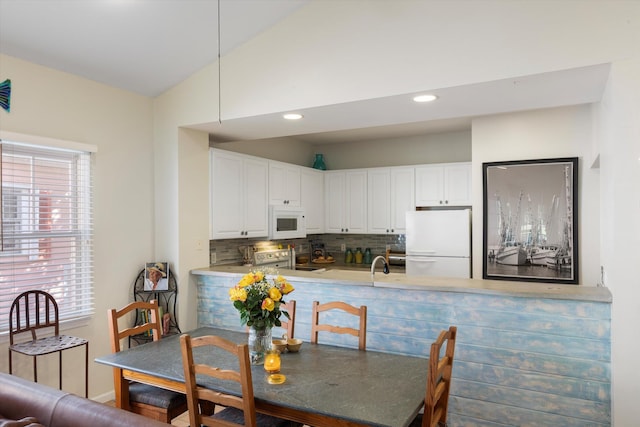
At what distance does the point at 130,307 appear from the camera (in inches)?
108

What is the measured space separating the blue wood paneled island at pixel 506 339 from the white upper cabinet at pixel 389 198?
2.41 meters

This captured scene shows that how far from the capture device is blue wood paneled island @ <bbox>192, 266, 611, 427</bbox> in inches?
102

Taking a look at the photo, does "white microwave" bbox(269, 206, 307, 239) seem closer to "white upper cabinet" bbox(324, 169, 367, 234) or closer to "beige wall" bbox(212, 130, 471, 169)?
"white upper cabinet" bbox(324, 169, 367, 234)

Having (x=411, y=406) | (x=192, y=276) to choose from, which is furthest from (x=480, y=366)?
(x=192, y=276)

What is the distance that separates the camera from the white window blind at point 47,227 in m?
2.98

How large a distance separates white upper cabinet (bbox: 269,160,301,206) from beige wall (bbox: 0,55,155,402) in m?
1.37

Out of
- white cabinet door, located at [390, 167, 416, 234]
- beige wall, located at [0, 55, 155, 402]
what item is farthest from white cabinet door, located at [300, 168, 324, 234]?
beige wall, located at [0, 55, 155, 402]

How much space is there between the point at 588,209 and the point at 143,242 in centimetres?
402

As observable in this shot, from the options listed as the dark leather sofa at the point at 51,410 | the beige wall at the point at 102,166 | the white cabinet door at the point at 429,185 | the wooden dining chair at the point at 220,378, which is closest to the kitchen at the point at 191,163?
the beige wall at the point at 102,166

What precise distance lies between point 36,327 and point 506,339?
3131 millimetres

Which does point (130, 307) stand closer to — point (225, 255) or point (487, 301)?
point (225, 255)

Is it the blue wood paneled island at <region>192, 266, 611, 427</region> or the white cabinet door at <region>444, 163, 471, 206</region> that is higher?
the white cabinet door at <region>444, 163, 471, 206</region>

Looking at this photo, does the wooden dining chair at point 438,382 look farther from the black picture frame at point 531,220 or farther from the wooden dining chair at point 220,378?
the black picture frame at point 531,220

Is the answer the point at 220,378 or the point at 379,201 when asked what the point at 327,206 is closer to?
the point at 379,201
